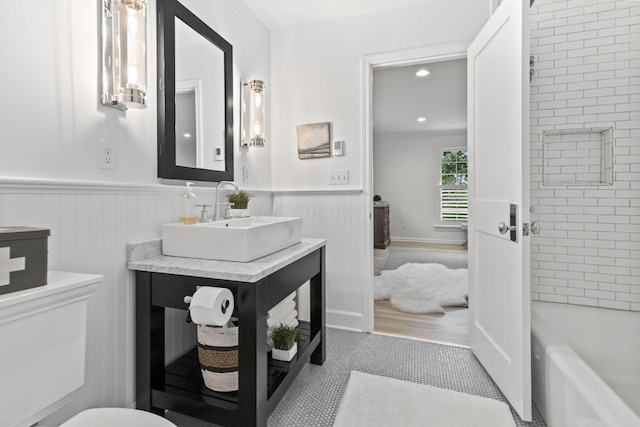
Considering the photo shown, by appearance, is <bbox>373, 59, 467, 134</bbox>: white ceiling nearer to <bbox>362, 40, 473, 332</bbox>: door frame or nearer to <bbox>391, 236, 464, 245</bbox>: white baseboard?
<bbox>362, 40, 473, 332</bbox>: door frame

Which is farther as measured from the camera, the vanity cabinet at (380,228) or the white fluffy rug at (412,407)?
the vanity cabinet at (380,228)

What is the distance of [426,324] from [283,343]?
139 centimetres

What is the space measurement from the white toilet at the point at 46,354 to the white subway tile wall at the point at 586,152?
7.46ft

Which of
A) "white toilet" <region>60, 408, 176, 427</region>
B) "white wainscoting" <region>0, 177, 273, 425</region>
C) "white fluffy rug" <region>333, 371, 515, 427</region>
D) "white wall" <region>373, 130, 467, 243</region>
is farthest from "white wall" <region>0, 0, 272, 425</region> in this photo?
"white wall" <region>373, 130, 467, 243</region>

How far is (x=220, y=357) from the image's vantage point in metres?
1.39

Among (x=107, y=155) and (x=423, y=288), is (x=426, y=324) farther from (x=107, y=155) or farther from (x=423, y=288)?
(x=107, y=155)

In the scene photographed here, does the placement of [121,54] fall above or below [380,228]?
above

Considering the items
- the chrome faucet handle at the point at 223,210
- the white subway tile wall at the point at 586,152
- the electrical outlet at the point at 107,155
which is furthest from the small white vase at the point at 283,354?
the white subway tile wall at the point at 586,152

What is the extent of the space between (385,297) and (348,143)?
159 centimetres

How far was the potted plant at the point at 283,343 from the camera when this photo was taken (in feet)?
5.45

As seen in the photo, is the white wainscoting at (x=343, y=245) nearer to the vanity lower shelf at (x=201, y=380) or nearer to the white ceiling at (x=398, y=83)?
the vanity lower shelf at (x=201, y=380)

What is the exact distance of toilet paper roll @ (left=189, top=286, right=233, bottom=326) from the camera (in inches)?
45.4

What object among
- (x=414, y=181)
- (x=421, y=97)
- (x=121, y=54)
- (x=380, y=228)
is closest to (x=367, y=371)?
(x=121, y=54)

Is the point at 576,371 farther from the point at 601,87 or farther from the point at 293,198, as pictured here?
the point at 293,198
